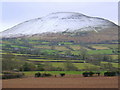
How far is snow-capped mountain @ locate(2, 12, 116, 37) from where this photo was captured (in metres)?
81.6

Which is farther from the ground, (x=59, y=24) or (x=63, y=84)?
(x=59, y=24)

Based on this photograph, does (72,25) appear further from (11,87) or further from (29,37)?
(11,87)

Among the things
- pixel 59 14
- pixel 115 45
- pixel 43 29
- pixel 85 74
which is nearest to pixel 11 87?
pixel 85 74

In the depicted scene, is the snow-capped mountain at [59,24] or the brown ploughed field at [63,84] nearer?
the brown ploughed field at [63,84]

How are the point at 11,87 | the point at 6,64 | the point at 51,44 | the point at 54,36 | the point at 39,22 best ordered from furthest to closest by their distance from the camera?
1. the point at 39,22
2. the point at 54,36
3. the point at 51,44
4. the point at 6,64
5. the point at 11,87

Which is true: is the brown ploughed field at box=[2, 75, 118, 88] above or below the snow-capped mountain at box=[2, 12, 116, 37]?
below

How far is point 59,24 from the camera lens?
90.2 meters

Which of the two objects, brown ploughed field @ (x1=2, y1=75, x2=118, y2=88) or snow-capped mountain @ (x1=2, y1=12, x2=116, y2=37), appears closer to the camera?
brown ploughed field @ (x1=2, y1=75, x2=118, y2=88)

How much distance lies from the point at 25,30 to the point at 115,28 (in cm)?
2688

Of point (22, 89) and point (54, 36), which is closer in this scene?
point (22, 89)

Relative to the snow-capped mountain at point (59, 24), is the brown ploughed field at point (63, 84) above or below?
below

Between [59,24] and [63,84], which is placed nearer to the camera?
[63,84]

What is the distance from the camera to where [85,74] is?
31859mm

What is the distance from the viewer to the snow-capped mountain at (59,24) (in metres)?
81.6
